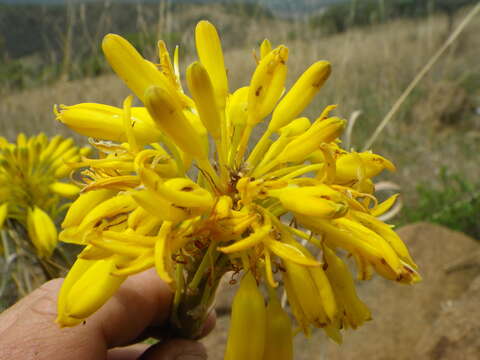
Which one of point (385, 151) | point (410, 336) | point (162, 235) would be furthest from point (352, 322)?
point (385, 151)

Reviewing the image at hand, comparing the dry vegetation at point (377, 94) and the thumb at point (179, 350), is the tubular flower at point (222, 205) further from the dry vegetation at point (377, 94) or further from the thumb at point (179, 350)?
the dry vegetation at point (377, 94)

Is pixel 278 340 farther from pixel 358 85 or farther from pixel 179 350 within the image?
pixel 358 85

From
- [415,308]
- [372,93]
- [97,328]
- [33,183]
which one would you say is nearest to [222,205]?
[97,328]

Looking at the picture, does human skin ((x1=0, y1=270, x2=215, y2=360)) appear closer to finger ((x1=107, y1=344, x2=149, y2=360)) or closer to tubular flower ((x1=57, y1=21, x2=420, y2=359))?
finger ((x1=107, y1=344, x2=149, y2=360))

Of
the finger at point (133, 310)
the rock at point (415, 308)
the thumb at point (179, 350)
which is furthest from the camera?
the rock at point (415, 308)

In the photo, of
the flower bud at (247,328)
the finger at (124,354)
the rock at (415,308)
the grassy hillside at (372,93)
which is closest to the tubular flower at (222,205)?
the flower bud at (247,328)

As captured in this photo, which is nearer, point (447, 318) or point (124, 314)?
point (124, 314)

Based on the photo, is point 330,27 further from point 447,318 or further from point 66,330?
point 66,330
